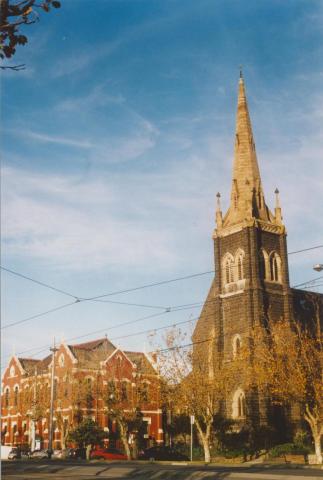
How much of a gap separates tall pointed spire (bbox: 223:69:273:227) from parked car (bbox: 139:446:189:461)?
78.3ft

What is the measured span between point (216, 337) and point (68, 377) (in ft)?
53.8

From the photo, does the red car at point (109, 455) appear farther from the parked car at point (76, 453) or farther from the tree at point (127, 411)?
the parked car at point (76, 453)

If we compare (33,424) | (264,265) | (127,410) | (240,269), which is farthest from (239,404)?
(33,424)

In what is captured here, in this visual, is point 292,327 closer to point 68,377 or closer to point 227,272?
point 227,272

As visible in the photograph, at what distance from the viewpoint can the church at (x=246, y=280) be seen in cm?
5425

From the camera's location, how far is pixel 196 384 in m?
43.9

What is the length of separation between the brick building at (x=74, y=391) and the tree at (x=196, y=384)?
5461mm

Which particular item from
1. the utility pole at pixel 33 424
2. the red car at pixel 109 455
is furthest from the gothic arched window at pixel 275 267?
the utility pole at pixel 33 424

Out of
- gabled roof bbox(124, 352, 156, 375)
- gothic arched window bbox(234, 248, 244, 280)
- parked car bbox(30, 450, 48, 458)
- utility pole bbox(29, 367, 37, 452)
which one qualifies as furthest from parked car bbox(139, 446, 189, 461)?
gothic arched window bbox(234, 248, 244, 280)

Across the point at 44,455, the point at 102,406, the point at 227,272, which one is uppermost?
the point at 227,272

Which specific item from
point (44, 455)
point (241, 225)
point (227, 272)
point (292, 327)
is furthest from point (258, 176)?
point (44, 455)

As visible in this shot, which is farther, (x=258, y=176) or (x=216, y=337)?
(x=258, y=176)

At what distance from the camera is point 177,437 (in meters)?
61.5

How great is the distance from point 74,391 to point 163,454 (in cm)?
1401
